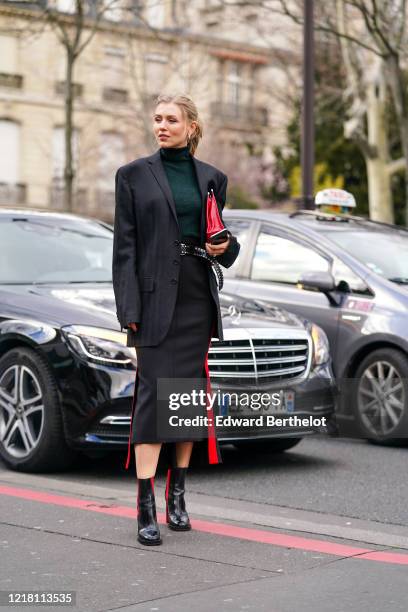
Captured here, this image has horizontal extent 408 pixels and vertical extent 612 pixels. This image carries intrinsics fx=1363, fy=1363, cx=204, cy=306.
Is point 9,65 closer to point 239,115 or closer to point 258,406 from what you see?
point 239,115

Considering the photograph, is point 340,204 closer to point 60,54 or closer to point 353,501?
point 353,501

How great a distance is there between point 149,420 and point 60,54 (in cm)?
4205

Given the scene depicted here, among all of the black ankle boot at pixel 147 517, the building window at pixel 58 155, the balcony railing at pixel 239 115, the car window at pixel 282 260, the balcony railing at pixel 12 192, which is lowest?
the black ankle boot at pixel 147 517

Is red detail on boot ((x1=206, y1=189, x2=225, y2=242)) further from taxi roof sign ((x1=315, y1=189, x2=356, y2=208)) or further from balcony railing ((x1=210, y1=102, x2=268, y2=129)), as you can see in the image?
balcony railing ((x1=210, y1=102, x2=268, y2=129))

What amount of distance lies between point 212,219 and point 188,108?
519 mm

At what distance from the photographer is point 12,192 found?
46.8 meters

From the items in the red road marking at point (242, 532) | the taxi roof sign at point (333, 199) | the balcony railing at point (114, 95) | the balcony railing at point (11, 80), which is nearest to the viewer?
the red road marking at point (242, 532)

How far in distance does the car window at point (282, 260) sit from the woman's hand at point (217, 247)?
4000 mm

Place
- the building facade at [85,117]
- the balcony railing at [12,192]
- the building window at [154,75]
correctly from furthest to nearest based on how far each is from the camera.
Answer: the balcony railing at [12,192], the building facade at [85,117], the building window at [154,75]

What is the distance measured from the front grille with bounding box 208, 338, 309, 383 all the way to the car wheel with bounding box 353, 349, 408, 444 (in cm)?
125

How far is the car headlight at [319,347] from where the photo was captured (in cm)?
826

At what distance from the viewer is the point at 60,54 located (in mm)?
46719

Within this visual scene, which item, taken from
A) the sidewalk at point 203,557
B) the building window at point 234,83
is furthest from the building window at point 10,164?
the sidewalk at point 203,557

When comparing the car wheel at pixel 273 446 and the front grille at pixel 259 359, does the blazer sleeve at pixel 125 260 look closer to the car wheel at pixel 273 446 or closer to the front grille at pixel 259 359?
the front grille at pixel 259 359
